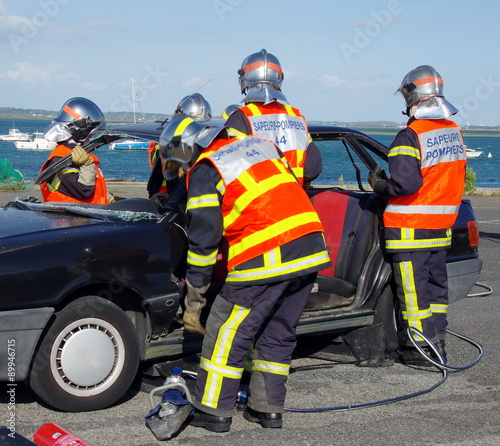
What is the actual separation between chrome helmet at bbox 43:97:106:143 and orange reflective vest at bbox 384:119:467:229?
2.39m

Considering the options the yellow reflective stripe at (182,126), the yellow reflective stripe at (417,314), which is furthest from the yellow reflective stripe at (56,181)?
the yellow reflective stripe at (417,314)

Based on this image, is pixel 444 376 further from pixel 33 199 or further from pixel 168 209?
pixel 33 199

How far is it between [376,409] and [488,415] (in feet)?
2.08

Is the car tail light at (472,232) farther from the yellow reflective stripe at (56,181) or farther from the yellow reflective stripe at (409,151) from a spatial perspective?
the yellow reflective stripe at (56,181)

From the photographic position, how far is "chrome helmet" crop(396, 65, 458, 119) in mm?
5223

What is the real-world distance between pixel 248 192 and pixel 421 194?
1.79 metres

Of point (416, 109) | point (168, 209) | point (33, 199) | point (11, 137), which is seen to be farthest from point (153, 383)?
point (11, 137)

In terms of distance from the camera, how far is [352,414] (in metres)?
4.28

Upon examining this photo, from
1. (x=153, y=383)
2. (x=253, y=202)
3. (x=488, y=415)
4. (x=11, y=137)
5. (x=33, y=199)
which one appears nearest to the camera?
(x=253, y=202)

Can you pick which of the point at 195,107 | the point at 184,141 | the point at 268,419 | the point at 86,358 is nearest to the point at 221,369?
the point at 268,419

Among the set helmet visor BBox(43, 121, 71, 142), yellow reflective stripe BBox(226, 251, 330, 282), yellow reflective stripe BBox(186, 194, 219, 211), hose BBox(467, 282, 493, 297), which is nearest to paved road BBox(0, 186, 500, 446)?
yellow reflective stripe BBox(226, 251, 330, 282)

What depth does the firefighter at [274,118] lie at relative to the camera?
512 centimetres

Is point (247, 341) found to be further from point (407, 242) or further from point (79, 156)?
point (79, 156)

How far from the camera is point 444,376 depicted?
196 inches
